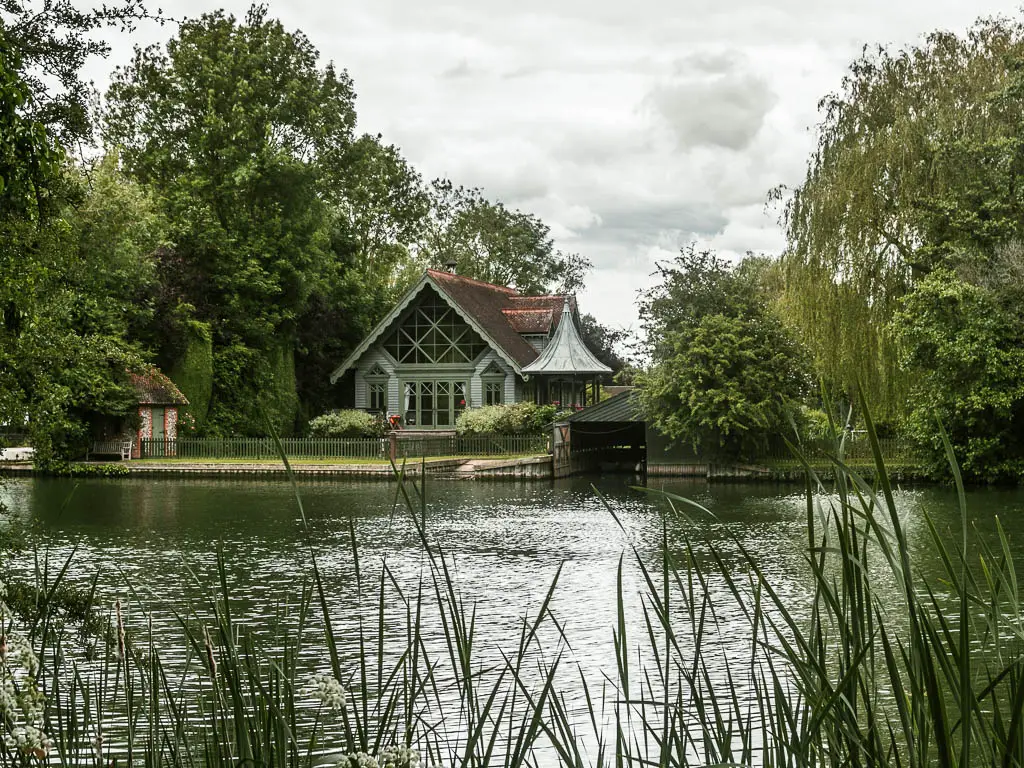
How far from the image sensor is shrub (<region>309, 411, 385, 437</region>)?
3650 cm

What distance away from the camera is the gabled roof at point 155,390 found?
3291 cm

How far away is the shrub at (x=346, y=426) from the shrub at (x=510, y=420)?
326 cm

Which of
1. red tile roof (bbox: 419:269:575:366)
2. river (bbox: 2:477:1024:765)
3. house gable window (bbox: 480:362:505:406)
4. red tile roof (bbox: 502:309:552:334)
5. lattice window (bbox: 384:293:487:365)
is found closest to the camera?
river (bbox: 2:477:1024:765)

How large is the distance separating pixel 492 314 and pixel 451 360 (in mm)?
2542

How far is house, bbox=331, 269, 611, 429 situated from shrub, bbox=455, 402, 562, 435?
3.58m

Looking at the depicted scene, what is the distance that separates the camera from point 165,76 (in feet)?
127

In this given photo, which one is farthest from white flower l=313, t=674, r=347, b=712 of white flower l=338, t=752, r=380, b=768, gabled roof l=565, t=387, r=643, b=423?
gabled roof l=565, t=387, r=643, b=423

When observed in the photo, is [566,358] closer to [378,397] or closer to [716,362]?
[378,397]

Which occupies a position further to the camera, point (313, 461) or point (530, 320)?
point (530, 320)

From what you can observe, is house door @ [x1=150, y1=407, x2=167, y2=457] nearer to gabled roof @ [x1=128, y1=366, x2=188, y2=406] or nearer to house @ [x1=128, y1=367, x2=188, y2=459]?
house @ [x1=128, y1=367, x2=188, y2=459]

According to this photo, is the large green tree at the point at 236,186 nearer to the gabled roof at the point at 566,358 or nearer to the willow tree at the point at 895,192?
the gabled roof at the point at 566,358

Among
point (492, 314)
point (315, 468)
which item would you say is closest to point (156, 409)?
point (315, 468)

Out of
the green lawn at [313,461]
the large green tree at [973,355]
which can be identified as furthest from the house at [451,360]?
the large green tree at [973,355]

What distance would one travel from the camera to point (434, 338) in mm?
40844
